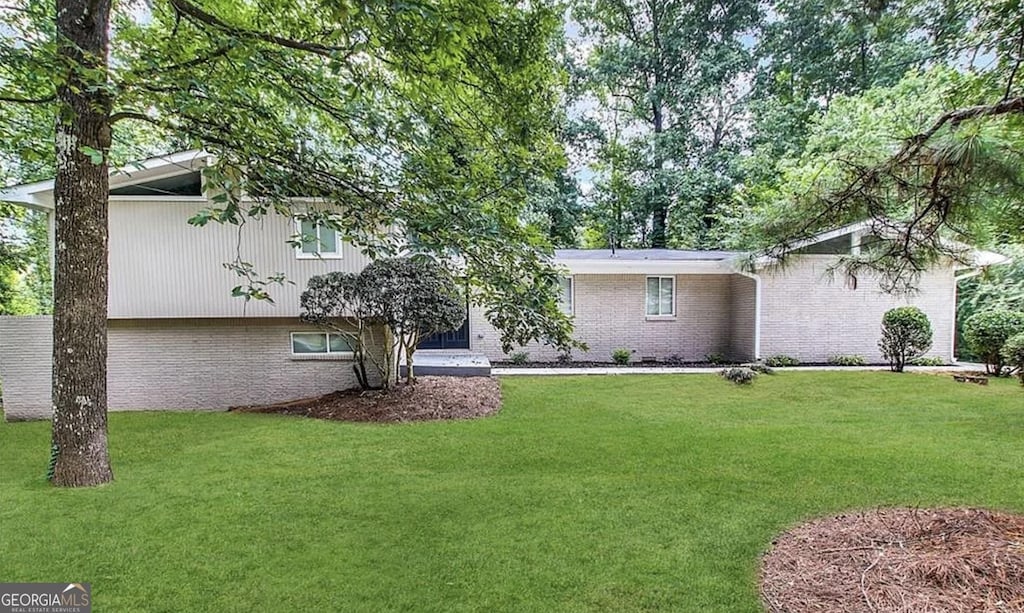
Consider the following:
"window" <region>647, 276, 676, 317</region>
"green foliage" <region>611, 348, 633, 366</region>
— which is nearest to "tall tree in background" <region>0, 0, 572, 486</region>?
"green foliage" <region>611, 348, 633, 366</region>

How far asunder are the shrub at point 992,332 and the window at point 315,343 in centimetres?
1313

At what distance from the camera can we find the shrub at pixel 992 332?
9.98 metres

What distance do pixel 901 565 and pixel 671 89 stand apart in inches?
825

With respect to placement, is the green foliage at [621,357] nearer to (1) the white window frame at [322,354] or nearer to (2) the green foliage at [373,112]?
(1) the white window frame at [322,354]

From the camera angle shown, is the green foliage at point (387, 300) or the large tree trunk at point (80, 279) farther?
the green foliage at point (387, 300)

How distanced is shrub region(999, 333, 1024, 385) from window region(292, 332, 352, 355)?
12.1 m

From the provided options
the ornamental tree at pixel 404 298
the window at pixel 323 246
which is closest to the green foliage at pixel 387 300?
the ornamental tree at pixel 404 298

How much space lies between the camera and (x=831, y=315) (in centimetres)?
1252

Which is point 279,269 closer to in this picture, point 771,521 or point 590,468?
point 590,468

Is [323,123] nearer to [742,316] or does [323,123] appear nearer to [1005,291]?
[742,316]

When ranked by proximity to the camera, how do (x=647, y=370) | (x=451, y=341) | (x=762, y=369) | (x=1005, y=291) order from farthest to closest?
1. (x=451, y=341)
2. (x=647, y=370)
3. (x=1005, y=291)
4. (x=762, y=369)

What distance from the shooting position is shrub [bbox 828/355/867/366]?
40.1 ft

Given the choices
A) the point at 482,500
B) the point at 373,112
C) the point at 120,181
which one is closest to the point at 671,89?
the point at 373,112

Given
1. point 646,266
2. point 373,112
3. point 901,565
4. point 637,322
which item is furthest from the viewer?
point 637,322
